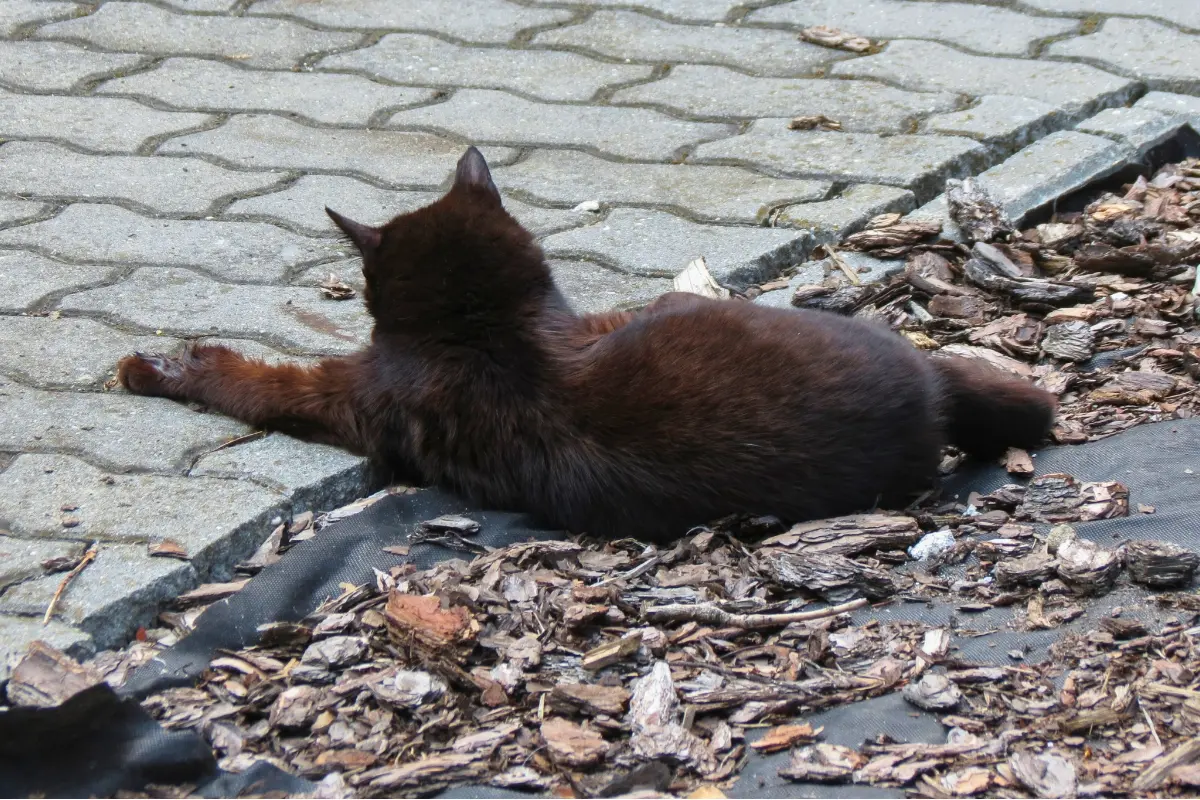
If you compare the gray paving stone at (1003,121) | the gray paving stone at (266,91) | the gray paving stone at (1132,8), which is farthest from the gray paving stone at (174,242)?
the gray paving stone at (1132,8)

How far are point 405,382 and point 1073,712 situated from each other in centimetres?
158

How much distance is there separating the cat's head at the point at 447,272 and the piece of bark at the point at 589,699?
1039mm

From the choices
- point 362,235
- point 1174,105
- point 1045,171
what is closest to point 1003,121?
point 1045,171

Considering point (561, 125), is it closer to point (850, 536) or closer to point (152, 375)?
point (152, 375)

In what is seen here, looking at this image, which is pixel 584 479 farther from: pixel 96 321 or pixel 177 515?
pixel 96 321

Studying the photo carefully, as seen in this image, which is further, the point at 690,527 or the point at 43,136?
the point at 43,136

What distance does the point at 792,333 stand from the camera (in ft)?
9.34

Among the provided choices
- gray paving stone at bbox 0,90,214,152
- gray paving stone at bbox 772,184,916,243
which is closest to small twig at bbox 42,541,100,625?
gray paving stone at bbox 772,184,916,243

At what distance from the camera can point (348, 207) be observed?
13.7ft

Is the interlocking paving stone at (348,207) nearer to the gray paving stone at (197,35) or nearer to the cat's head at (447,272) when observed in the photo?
the cat's head at (447,272)

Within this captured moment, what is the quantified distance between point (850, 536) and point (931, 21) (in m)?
3.59

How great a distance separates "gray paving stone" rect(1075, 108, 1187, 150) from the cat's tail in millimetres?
1827

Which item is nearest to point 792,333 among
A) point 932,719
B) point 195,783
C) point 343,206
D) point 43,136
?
point 932,719

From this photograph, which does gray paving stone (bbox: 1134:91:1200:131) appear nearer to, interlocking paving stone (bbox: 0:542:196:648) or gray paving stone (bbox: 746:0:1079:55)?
gray paving stone (bbox: 746:0:1079:55)
